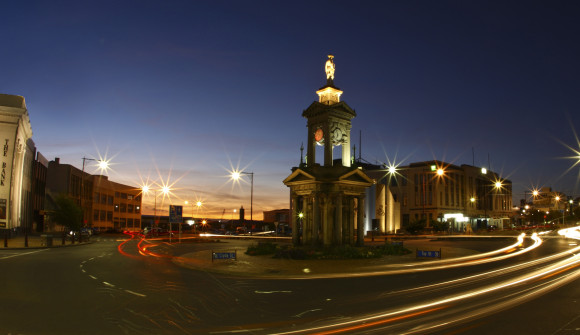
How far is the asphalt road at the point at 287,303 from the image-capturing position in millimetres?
9781

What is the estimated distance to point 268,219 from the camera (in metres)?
200

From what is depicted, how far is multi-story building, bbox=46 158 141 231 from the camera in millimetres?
89188

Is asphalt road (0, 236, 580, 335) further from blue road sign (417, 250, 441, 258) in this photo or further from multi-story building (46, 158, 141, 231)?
multi-story building (46, 158, 141, 231)

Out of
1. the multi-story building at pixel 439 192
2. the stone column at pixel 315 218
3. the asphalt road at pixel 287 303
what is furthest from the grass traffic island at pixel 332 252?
the multi-story building at pixel 439 192

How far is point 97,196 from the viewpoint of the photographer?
357 ft

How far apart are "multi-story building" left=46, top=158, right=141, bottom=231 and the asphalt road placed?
66556 millimetres

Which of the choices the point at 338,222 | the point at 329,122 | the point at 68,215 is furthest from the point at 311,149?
the point at 68,215

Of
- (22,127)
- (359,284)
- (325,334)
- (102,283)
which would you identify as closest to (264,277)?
(359,284)

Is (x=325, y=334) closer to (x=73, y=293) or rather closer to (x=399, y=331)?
(x=399, y=331)

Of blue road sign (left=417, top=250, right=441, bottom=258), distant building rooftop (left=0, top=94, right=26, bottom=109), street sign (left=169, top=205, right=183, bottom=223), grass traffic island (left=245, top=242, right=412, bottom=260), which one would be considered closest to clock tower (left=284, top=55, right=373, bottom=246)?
grass traffic island (left=245, top=242, right=412, bottom=260)

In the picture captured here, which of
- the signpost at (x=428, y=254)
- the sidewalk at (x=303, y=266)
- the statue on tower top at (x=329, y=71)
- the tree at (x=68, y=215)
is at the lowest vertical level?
the sidewalk at (x=303, y=266)

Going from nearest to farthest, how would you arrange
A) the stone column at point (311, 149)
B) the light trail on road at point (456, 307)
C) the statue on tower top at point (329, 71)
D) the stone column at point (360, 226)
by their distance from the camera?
the light trail on road at point (456, 307) < the stone column at point (360, 226) < the stone column at point (311, 149) < the statue on tower top at point (329, 71)

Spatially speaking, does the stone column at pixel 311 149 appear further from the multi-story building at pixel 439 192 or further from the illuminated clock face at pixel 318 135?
the multi-story building at pixel 439 192

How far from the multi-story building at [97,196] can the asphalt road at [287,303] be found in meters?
66.6
